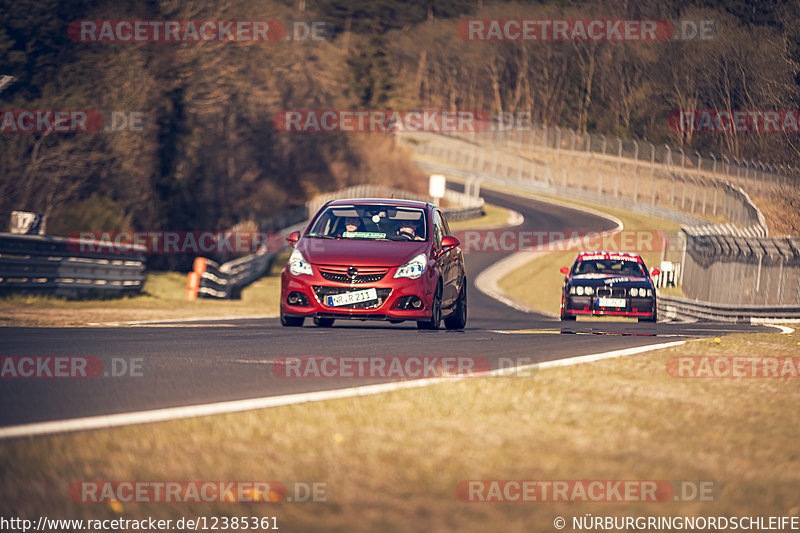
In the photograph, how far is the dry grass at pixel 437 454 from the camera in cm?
429

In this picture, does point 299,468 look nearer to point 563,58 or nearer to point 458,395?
point 458,395

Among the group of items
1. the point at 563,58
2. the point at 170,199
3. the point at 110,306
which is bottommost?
the point at 110,306

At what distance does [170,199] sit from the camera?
44594 millimetres

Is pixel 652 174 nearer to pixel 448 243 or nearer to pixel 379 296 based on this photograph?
pixel 448 243

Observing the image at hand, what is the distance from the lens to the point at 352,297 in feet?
42.3

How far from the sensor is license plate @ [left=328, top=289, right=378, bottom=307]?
12.9 m

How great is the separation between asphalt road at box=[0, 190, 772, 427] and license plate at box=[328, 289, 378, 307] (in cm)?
39

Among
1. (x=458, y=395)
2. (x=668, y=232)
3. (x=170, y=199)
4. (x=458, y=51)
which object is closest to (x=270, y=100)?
(x=170, y=199)

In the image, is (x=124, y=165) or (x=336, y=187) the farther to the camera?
(x=336, y=187)

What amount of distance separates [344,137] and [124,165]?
4004 cm

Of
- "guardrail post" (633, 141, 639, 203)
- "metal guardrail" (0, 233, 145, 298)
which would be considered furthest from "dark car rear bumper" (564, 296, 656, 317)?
"guardrail post" (633, 141, 639, 203)

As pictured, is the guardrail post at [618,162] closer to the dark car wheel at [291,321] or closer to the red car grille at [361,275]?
the dark car wheel at [291,321]

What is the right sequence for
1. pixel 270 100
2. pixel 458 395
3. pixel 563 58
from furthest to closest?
pixel 563 58 < pixel 270 100 < pixel 458 395

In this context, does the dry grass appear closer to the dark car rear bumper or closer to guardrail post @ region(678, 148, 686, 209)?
the dark car rear bumper
